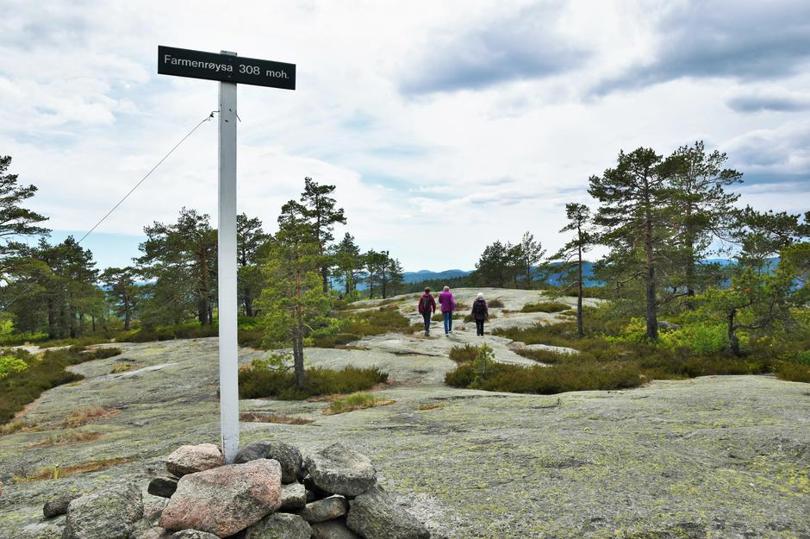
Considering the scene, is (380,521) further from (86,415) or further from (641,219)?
(641,219)

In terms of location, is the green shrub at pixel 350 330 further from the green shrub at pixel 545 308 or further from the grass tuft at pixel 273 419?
the green shrub at pixel 545 308

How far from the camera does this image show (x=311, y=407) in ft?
40.9

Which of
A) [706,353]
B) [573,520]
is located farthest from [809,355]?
[573,520]

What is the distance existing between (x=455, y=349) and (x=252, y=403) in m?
8.77

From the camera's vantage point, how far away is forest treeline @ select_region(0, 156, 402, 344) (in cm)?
1513

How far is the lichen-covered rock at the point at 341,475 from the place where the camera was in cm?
427

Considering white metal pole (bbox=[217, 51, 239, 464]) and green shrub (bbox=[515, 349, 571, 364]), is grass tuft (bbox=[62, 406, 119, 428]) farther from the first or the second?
green shrub (bbox=[515, 349, 571, 364])

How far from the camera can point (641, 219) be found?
911 inches

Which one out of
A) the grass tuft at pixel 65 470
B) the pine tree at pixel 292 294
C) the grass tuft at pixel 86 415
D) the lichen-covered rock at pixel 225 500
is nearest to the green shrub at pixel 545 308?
the pine tree at pixel 292 294

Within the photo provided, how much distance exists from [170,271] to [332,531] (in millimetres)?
36950

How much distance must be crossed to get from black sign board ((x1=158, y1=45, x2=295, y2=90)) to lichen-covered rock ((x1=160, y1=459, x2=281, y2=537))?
12.1 feet

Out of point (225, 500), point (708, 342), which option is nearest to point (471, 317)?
point (708, 342)

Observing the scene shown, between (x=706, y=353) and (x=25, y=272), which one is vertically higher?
(x=25, y=272)

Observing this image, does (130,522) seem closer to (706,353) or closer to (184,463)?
(184,463)
